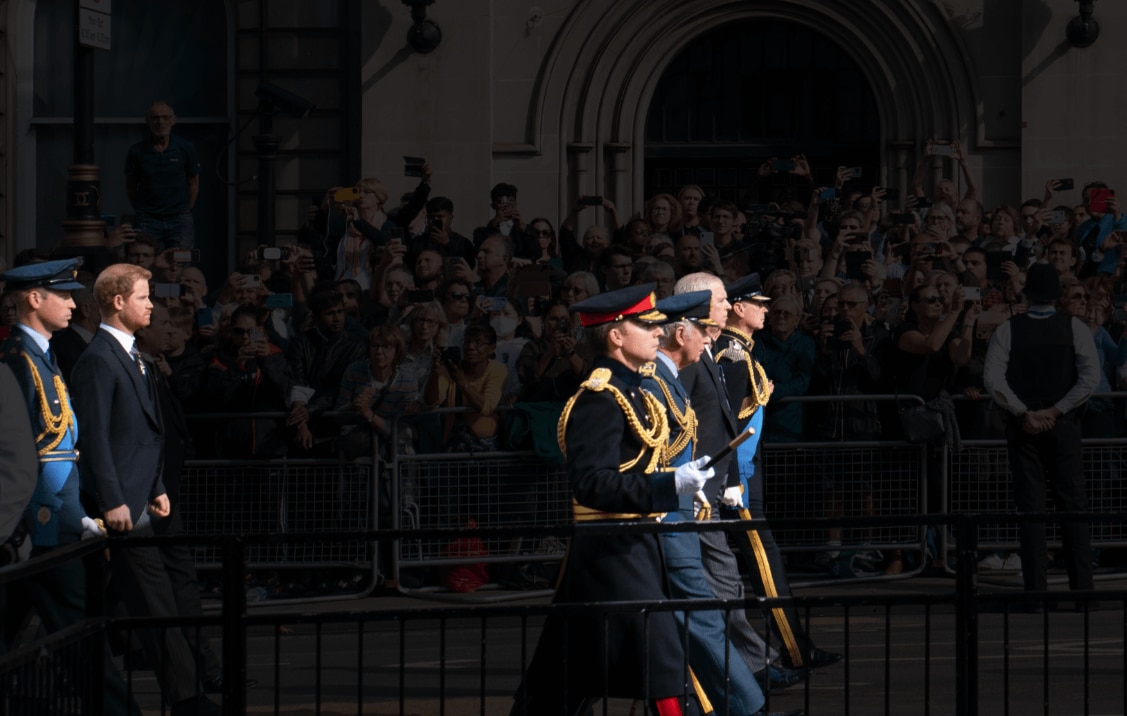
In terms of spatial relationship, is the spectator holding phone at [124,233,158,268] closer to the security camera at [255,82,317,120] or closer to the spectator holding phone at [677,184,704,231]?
the spectator holding phone at [677,184,704,231]

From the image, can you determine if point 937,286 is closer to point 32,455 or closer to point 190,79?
point 32,455

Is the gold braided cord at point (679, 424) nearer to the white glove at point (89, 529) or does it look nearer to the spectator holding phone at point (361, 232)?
the white glove at point (89, 529)

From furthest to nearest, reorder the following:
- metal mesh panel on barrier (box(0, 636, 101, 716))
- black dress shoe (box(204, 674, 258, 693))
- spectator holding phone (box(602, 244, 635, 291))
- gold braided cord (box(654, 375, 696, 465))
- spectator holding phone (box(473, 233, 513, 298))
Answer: spectator holding phone (box(473, 233, 513, 298)), spectator holding phone (box(602, 244, 635, 291)), black dress shoe (box(204, 674, 258, 693)), gold braided cord (box(654, 375, 696, 465)), metal mesh panel on barrier (box(0, 636, 101, 716))

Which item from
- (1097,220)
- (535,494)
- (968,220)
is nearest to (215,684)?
(535,494)

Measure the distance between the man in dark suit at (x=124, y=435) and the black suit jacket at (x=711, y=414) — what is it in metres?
2.21

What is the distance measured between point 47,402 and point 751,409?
10.2ft

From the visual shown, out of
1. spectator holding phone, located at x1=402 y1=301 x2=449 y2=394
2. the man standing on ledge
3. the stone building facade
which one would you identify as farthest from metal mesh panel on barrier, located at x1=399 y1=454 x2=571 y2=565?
the stone building facade

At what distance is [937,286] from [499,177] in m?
8.06

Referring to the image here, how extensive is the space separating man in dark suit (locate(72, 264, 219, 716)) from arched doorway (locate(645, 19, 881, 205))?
41.6 ft

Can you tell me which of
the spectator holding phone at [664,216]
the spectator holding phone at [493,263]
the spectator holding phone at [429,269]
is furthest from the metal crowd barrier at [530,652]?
the spectator holding phone at [664,216]

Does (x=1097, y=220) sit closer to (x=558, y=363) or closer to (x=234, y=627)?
(x=558, y=363)

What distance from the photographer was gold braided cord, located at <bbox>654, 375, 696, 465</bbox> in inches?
290

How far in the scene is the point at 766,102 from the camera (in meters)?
20.7

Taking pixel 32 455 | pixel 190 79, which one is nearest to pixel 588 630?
pixel 32 455
